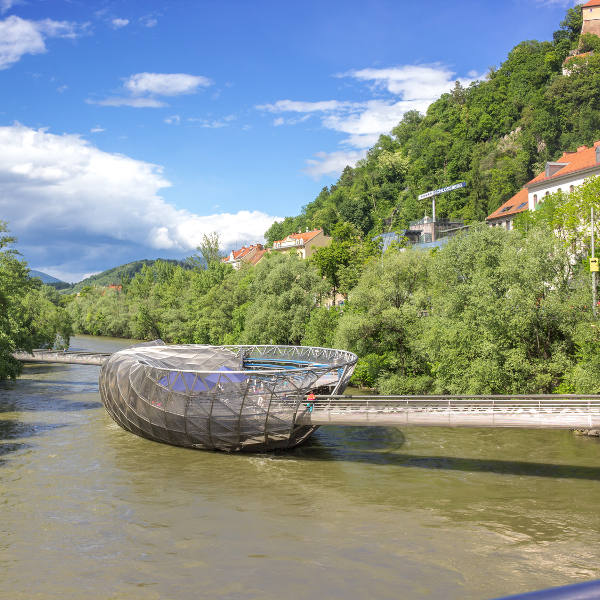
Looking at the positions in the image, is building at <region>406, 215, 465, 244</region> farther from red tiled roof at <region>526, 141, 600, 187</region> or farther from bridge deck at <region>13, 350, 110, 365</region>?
bridge deck at <region>13, 350, 110, 365</region>

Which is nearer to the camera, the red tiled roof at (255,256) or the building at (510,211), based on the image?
the building at (510,211)

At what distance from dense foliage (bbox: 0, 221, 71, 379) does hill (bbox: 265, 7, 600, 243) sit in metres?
60.8

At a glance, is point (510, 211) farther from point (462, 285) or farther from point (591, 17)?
point (591, 17)

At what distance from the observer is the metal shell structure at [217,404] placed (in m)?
21.3

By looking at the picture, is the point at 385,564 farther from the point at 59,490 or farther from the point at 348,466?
the point at 59,490

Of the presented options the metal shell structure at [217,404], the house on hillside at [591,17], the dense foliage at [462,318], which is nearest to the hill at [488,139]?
the house on hillside at [591,17]

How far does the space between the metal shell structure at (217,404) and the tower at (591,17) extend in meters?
104

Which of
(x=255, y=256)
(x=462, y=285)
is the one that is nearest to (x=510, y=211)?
(x=462, y=285)

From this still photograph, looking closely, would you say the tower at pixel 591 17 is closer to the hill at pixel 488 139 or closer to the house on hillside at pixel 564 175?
the hill at pixel 488 139

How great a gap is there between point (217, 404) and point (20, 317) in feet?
114

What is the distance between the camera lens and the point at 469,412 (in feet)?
64.8

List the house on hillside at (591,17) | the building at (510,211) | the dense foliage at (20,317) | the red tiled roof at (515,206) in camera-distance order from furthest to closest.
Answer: the house on hillside at (591,17), the building at (510,211), the red tiled roof at (515,206), the dense foliage at (20,317)

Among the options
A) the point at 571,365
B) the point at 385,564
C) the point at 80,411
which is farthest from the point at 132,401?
the point at 571,365

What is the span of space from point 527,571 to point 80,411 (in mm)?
25444
